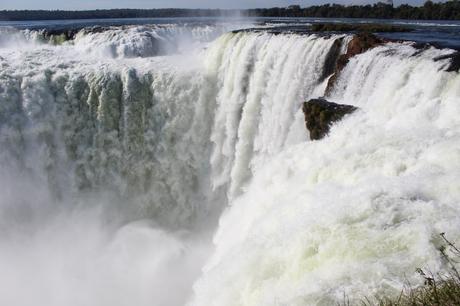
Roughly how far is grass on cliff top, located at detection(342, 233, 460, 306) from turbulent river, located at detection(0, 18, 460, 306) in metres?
0.15

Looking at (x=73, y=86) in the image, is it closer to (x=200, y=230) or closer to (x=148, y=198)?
(x=148, y=198)

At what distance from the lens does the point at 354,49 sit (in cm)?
966

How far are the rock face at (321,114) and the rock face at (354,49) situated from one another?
669mm

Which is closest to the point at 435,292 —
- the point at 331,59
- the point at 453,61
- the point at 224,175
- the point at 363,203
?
the point at 363,203

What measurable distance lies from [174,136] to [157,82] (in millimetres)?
1529

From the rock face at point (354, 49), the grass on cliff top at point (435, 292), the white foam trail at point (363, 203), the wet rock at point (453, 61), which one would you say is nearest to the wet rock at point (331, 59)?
the rock face at point (354, 49)

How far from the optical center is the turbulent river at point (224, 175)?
15.9 ft

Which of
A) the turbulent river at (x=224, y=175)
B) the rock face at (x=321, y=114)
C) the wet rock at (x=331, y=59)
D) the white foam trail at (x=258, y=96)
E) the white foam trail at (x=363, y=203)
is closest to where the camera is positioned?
the white foam trail at (x=363, y=203)

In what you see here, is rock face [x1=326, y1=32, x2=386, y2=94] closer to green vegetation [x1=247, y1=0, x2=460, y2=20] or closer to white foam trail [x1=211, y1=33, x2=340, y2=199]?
white foam trail [x1=211, y1=33, x2=340, y2=199]

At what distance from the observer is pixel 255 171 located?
1142 cm

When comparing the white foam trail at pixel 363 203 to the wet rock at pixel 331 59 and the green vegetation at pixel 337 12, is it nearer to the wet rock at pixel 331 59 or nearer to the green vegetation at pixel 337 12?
the wet rock at pixel 331 59

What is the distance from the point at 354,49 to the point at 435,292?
23.1 ft

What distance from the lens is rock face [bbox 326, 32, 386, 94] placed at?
9.43 m

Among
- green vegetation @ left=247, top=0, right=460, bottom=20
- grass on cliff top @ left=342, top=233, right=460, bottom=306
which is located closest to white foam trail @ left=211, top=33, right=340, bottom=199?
grass on cliff top @ left=342, top=233, right=460, bottom=306
